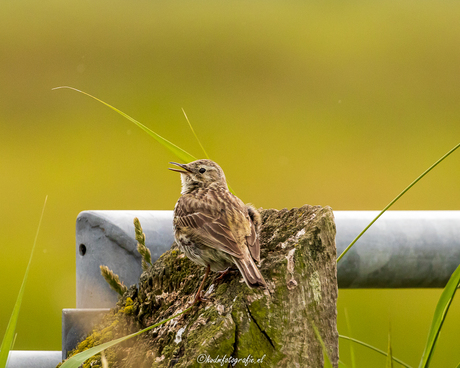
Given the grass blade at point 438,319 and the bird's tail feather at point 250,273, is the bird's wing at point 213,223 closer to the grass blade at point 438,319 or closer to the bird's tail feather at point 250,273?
the bird's tail feather at point 250,273

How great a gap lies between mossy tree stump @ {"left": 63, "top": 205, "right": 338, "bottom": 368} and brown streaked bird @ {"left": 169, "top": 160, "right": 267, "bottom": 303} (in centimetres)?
5

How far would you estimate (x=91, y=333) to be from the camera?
181 cm

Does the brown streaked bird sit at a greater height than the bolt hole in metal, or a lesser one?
greater

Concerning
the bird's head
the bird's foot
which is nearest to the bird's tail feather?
the bird's foot

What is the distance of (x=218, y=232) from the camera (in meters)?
1.76

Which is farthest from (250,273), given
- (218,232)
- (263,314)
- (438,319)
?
(438,319)

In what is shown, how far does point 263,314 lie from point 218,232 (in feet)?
1.68

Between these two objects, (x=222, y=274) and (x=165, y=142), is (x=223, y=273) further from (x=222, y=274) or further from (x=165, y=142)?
(x=165, y=142)

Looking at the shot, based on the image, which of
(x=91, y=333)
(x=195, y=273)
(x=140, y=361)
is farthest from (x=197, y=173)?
(x=140, y=361)

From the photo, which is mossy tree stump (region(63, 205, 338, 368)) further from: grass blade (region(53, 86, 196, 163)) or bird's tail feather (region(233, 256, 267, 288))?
grass blade (region(53, 86, 196, 163))

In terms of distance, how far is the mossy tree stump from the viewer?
1.26 m

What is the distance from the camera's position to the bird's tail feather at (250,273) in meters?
1.32

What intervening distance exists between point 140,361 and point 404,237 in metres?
1.22

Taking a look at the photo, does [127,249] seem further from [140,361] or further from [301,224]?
[301,224]
